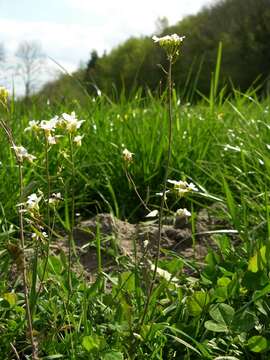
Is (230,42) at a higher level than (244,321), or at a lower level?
lower

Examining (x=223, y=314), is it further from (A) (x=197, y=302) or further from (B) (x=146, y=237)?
(B) (x=146, y=237)

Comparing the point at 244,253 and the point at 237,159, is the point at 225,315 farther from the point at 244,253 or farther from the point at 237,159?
the point at 237,159

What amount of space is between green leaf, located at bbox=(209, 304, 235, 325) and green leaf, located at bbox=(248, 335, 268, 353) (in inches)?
3.1

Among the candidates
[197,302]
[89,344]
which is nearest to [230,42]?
[197,302]

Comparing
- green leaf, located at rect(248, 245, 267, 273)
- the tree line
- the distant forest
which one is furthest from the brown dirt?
the tree line

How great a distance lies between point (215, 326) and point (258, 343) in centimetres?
11

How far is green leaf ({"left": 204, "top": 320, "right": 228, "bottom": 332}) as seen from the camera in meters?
1.47

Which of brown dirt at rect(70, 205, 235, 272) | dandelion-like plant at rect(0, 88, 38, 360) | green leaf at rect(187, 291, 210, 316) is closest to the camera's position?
dandelion-like plant at rect(0, 88, 38, 360)

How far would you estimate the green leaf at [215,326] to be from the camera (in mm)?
1471

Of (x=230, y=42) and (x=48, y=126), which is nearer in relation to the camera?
(x=48, y=126)

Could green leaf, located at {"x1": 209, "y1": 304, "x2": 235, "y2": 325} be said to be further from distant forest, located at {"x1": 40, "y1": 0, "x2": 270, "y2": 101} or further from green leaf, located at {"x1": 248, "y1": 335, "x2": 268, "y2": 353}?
distant forest, located at {"x1": 40, "y1": 0, "x2": 270, "y2": 101}

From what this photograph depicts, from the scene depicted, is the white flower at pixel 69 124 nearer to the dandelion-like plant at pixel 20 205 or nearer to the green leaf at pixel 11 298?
the dandelion-like plant at pixel 20 205

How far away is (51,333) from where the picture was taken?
4.84 ft

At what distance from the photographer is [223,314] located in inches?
59.5
